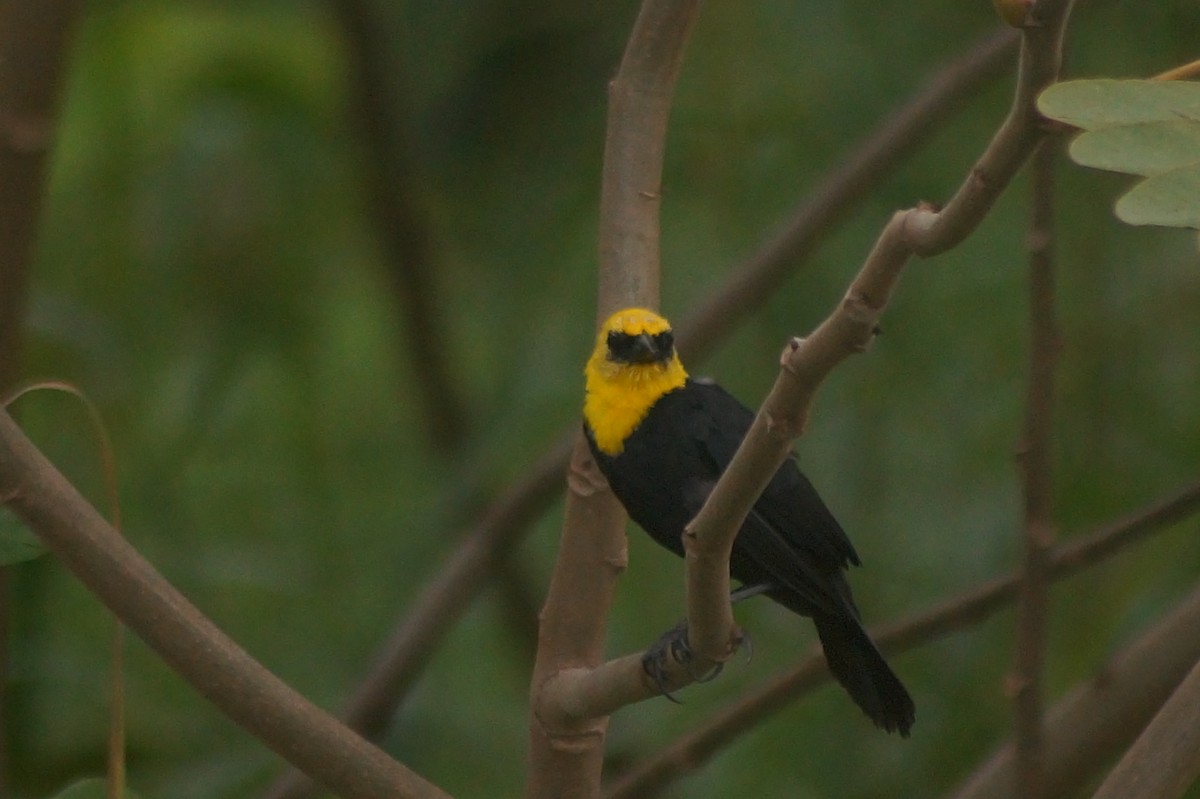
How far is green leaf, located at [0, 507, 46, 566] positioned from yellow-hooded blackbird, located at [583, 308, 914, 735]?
816mm

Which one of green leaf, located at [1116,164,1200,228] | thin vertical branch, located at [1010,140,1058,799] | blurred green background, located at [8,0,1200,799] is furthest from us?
blurred green background, located at [8,0,1200,799]

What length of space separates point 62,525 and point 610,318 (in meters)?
0.91

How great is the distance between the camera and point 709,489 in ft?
8.31

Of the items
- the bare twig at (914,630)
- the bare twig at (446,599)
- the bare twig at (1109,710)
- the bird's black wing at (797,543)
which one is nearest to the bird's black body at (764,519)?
the bird's black wing at (797,543)

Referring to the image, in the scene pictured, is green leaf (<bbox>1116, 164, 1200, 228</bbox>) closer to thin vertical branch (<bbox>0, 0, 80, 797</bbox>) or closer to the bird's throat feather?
the bird's throat feather

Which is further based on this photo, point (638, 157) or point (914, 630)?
point (914, 630)

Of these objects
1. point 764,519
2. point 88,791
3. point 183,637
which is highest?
point 183,637

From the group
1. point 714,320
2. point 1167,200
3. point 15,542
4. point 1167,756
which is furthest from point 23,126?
point 1167,200

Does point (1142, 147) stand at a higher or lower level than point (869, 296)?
higher

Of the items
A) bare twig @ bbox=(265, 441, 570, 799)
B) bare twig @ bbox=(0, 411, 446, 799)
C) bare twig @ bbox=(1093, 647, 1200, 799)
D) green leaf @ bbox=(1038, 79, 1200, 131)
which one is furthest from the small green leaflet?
bare twig @ bbox=(265, 441, 570, 799)

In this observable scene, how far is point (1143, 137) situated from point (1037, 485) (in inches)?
50.1

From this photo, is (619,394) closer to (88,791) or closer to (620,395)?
(620,395)

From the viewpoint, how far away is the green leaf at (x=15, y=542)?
1.87 metres

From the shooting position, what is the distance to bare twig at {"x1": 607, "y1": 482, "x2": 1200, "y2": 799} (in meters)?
2.76
